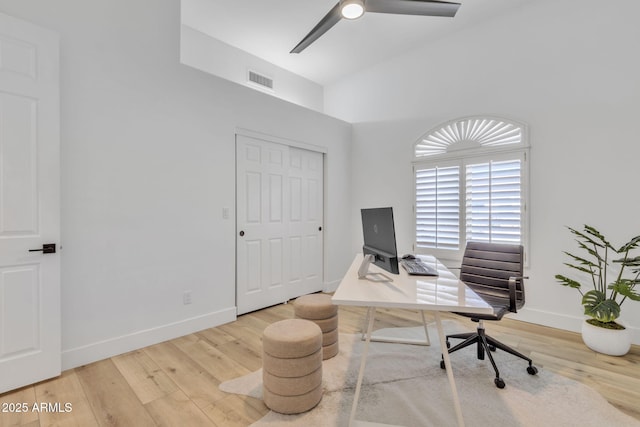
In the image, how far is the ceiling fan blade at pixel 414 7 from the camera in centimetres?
229

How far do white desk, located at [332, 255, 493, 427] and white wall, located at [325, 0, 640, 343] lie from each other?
6.11 feet

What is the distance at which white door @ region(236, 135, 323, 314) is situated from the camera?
3.45 meters

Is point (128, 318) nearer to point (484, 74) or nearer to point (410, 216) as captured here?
point (410, 216)

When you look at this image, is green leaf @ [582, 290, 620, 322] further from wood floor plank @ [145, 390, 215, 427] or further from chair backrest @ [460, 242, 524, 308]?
wood floor plank @ [145, 390, 215, 427]

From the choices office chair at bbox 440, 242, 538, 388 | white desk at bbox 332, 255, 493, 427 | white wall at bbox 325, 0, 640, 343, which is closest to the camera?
white desk at bbox 332, 255, 493, 427

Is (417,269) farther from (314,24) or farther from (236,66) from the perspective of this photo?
(236,66)

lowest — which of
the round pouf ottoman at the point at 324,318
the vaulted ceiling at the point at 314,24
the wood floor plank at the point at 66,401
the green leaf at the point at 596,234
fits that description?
the wood floor plank at the point at 66,401

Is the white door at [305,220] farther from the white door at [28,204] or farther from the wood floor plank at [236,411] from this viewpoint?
the white door at [28,204]

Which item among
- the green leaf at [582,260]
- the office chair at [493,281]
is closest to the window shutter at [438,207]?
A: the office chair at [493,281]

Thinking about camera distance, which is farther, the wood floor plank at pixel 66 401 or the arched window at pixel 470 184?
the arched window at pixel 470 184

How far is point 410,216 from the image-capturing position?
407 cm

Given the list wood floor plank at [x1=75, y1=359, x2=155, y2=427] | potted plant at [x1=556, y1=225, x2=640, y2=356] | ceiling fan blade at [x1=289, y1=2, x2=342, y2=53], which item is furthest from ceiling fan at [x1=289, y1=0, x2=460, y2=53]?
wood floor plank at [x1=75, y1=359, x2=155, y2=427]

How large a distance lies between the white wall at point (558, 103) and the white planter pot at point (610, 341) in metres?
0.39

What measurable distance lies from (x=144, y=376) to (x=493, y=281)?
115 inches
